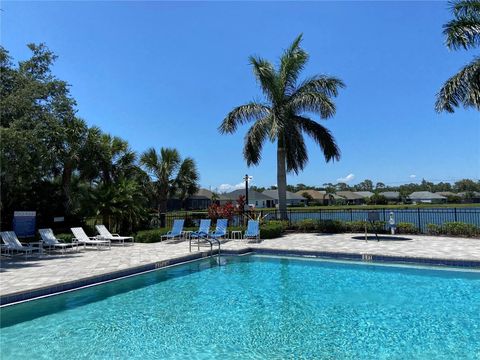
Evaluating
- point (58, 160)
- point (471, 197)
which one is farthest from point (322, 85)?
point (471, 197)

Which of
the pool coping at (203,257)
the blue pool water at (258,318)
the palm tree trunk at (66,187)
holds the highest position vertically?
the palm tree trunk at (66,187)

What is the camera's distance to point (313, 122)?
19453mm

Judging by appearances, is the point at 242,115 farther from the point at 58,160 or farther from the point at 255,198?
the point at 255,198

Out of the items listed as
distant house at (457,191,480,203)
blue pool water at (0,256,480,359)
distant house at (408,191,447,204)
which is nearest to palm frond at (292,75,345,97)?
blue pool water at (0,256,480,359)

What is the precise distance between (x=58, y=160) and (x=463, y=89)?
1741 cm

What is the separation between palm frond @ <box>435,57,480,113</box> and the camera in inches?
565

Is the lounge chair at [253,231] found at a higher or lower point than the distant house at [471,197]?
lower

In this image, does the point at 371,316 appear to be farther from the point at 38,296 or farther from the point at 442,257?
the point at 38,296

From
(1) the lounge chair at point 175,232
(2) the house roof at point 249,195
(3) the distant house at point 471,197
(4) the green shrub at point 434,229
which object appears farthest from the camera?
(3) the distant house at point 471,197

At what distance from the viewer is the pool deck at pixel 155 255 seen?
8616 millimetres

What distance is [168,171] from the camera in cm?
2297

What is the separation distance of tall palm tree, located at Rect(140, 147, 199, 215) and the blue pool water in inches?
513

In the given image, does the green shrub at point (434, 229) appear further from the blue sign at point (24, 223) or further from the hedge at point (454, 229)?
the blue sign at point (24, 223)

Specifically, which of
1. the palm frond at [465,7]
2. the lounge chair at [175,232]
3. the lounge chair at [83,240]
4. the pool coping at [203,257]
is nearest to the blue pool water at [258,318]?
the pool coping at [203,257]
